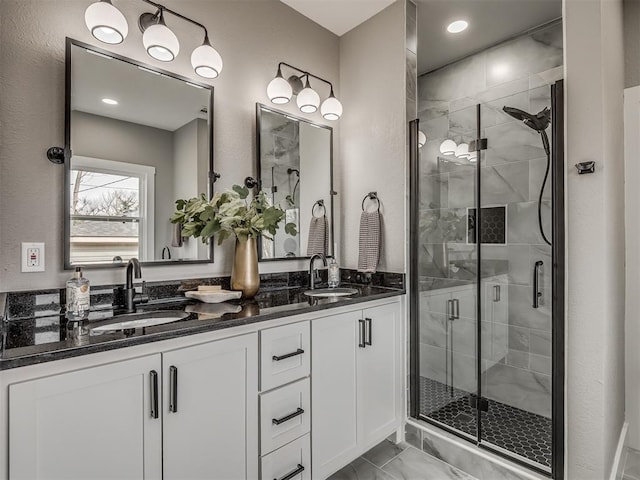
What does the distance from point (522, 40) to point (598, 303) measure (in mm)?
2039

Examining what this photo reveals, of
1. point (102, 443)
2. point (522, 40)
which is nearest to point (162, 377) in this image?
point (102, 443)

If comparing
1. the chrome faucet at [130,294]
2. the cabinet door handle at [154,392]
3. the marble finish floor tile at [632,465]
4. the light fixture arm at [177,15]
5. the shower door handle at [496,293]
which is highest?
the light fixture arm at [177,15]

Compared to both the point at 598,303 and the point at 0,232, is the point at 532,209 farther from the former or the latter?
the point at 0,232

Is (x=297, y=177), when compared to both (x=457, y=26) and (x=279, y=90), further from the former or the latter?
(x=457, y=26)

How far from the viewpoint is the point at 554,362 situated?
1762mm

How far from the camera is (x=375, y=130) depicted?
2449 mm

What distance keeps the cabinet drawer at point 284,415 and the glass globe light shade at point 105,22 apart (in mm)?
1638

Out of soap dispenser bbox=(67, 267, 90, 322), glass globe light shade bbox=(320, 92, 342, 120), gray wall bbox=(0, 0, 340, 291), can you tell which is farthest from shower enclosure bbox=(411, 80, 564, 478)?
soap dispenser bbox=(67, 267, 90, 322)

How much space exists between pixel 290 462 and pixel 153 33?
201cm

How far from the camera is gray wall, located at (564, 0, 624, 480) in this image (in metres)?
1.62

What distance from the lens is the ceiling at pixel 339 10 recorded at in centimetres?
236

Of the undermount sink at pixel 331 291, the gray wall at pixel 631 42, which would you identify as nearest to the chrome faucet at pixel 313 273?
the undermount sink at pixel 331 291

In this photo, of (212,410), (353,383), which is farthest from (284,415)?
(353,383)

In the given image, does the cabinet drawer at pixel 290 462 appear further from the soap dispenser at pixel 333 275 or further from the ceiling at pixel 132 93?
the ceiling at pixel 132 93
